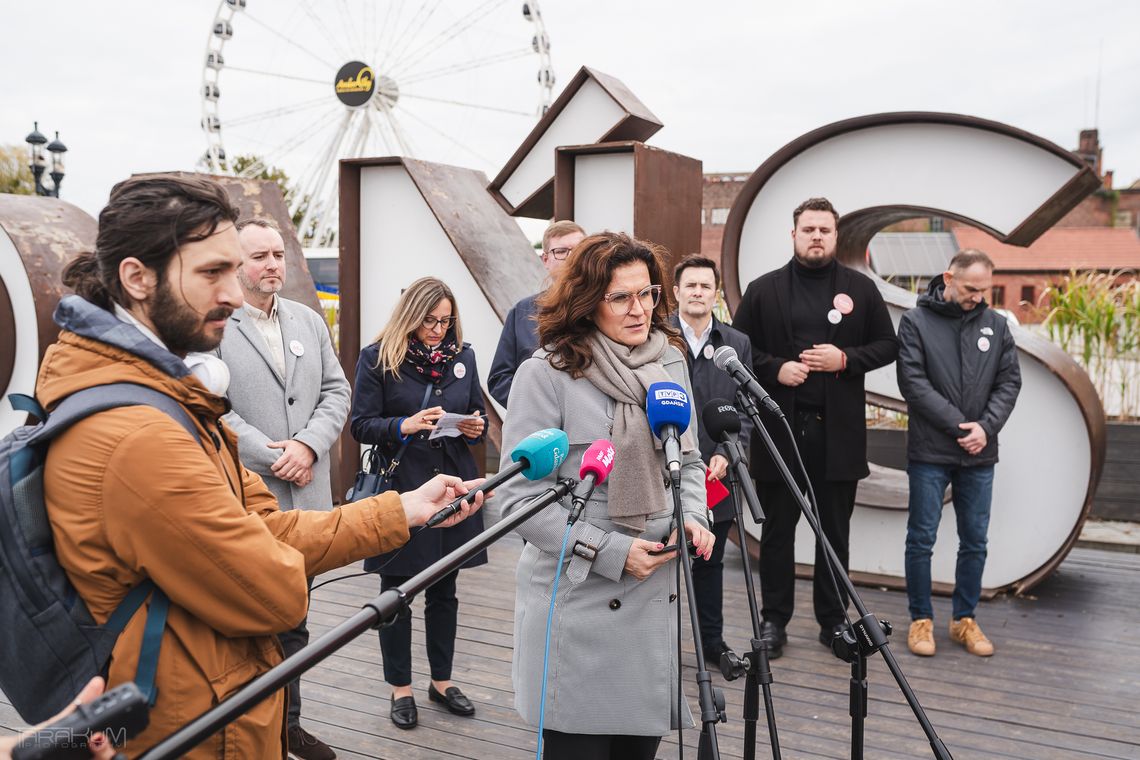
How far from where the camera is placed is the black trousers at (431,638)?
3359 mm

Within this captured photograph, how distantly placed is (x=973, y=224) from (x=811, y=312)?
124 cm

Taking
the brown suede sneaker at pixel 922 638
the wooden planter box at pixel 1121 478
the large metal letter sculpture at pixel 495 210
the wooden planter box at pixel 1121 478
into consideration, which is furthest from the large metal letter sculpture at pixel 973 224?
the wooden planter box at pixel 1121 478

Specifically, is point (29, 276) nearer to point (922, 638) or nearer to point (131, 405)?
point (131, 405)

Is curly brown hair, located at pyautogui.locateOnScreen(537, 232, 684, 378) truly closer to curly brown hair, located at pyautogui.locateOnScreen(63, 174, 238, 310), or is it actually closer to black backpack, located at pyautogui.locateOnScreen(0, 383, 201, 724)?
curly brown hair, located at pyautogui.locateOnScreen(63, 174, 238, 310)

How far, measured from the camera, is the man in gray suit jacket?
3006 mm

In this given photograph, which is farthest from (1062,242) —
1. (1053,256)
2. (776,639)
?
(776,639)

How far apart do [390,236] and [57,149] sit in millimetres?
13042

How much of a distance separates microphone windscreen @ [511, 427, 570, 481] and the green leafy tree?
99.2 feet

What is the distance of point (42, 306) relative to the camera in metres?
5.00

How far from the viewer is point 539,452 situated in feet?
5.27

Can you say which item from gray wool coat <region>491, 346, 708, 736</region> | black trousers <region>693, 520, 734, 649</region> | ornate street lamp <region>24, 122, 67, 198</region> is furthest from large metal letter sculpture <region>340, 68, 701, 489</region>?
ornate street lamp <region>24, 122, 67, 198</region>

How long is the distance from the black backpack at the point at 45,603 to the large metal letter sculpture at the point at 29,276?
4171 mm

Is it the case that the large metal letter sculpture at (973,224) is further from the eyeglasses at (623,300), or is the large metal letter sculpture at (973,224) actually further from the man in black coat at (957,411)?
the eyeglasses at (623,300)

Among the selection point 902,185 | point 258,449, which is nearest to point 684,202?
point 902,185
